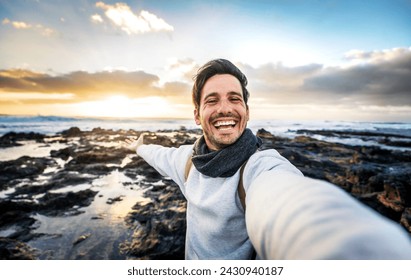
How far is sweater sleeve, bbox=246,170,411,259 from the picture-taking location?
1.93 ft

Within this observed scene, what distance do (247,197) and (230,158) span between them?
340 millimetres

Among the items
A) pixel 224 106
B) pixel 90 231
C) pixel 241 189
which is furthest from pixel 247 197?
pixel 90 231

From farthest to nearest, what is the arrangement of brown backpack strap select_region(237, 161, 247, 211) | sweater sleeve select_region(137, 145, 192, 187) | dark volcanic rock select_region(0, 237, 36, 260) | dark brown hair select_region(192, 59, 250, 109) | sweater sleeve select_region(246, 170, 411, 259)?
dark volcanic rock select_region(0, 237, 36, 260) < sweater sleeve select_region(137, 145, 192, 187) < dark brown hair select_region(192, 59, 250, 109) < brown backpack strap select_region(237, 161, 247, 211) < sweater sleeve select_region(246, 170, 411, 259)

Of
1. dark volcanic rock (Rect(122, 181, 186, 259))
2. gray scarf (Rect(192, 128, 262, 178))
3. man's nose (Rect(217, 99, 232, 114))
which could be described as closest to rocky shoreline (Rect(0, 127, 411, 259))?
dark volcanic rock (Rect(122, 181, 186, 259))

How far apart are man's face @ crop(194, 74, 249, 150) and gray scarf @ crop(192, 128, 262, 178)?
0.06 m

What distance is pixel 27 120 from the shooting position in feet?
93.8

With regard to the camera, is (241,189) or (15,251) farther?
(15,251)

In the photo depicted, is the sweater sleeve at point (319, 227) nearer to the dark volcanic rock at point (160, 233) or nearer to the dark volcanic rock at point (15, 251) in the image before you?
the dark volcanic rock at point (160, 233)

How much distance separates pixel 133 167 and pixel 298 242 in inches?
288

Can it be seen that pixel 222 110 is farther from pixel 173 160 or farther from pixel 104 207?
pixel 104 207

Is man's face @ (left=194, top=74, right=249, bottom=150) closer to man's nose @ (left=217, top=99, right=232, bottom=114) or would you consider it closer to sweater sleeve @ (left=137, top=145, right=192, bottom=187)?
man's nose @ (left=217, top=99, right=232, bottom=114)

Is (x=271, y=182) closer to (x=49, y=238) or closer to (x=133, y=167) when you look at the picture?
(x=49, y=238)

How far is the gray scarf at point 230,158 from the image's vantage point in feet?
4.18

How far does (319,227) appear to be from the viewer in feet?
2.12
